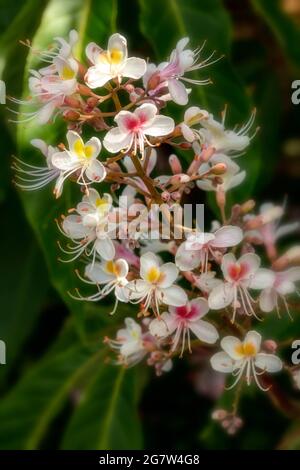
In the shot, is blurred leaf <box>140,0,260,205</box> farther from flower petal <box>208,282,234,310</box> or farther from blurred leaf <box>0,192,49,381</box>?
blurred leaf <box>0,192,49,381</box>

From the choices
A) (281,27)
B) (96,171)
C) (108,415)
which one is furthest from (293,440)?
(281,27)

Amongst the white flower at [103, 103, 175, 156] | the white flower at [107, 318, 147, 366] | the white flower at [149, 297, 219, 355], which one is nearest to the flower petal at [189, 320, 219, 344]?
the white flower at [149, 297, 219, 355]

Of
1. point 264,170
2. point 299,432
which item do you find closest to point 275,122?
point 264,170

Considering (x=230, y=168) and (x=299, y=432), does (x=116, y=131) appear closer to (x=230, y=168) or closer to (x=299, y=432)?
(x=230, y=168)

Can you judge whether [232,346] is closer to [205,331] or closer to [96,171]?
[205,331]

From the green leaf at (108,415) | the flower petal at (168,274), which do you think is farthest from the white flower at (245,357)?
the green leaf at (108,415)

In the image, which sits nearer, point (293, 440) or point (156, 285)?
point (156, 285)
